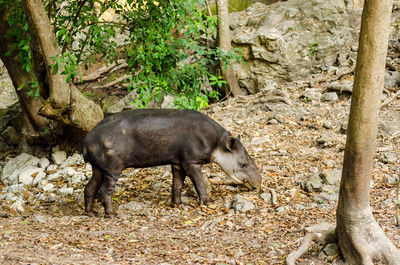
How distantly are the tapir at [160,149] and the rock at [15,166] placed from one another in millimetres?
3474

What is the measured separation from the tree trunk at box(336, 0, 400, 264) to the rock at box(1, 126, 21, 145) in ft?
31.5

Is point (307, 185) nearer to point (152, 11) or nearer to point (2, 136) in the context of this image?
point (152, 11)

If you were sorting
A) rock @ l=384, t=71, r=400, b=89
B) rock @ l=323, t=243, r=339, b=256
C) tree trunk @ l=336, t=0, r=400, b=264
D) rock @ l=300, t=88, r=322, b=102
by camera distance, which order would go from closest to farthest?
tree trunk @ l=336, t=0, r=400, b=264 < rock @ l=323, t=243, r=339, b=256 < rock @ l=384, t=71, r=400, b=89 < rock @ l=300, t=88, r=322, b=102

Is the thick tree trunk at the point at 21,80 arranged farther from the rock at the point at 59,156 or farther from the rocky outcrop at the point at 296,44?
the rocky outcrop at the point at 296,44

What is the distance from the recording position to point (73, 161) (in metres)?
9.60

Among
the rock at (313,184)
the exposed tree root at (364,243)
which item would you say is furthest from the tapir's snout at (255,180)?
the exposed tree root at (364,243)

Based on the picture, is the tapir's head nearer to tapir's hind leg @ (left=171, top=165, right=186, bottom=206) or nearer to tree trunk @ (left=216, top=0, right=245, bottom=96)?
tapir's hind leg @ (left=171, top=165, right=186, bottom=206)

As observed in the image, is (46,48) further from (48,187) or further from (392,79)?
(392,79)

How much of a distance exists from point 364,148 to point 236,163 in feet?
11.2

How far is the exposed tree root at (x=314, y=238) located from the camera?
4.23 meters

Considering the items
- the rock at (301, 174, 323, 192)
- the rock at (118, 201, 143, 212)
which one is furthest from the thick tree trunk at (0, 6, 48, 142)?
the rock at (301, 174, 323, 192)

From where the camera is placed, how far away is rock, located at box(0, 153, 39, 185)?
938 centimetres

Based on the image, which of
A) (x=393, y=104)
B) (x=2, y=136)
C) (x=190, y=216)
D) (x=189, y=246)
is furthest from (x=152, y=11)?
(x=2, y=136)

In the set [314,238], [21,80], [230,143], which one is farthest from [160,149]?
[21,80]
